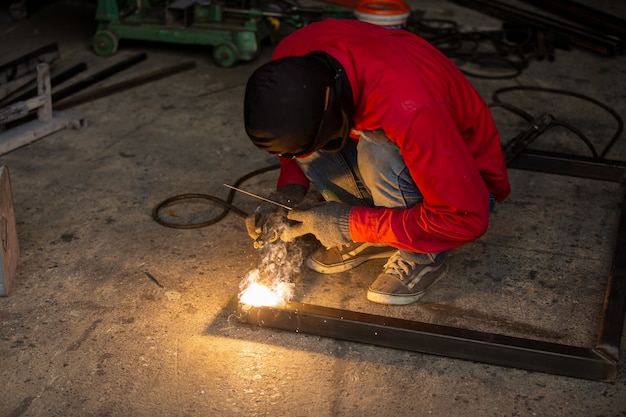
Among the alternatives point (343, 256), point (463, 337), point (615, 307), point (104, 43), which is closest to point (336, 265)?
point (343, 256)

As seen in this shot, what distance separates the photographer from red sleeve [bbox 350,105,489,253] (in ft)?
6.83

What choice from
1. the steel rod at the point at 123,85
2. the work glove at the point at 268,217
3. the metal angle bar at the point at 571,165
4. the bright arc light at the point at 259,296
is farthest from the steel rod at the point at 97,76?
the metal angle bar at the point at 571,165

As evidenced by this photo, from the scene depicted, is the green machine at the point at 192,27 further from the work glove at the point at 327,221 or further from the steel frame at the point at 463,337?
the steel frame at the point at 463,337

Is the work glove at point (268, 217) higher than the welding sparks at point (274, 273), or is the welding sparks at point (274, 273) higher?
the work glove at point (268, 217)

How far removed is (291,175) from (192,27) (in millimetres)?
2318

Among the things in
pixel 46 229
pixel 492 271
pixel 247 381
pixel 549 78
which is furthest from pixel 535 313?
pixel 549 78

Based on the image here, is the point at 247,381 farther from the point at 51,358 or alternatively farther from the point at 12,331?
the point at 12,331

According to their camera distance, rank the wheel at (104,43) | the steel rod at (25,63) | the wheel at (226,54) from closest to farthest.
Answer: the steel rod at (25,63), the wheel at (226,54), the wheel at (104,43)

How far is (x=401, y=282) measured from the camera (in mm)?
2549

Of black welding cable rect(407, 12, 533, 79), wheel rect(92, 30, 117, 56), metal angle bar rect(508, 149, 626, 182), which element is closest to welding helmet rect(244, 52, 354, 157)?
metal angle bar rect(508, 149, 626, 182)

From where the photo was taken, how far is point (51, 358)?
90.0 inches

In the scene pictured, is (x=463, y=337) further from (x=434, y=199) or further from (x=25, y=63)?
(x=25, y=63)

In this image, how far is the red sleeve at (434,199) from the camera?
2082 mm

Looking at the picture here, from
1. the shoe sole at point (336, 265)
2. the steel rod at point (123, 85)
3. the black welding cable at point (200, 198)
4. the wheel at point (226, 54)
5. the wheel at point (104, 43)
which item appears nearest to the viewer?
the shoe sole at point (336, 265)
